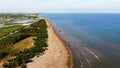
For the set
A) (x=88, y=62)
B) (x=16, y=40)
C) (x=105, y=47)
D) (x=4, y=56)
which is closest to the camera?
(x=88, y=62)

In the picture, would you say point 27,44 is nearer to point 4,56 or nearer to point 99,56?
point 4,56

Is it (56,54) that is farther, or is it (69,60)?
(56,54)

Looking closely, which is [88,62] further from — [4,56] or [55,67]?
[4,56]

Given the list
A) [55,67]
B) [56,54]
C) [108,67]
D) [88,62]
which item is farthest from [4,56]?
[108,67]

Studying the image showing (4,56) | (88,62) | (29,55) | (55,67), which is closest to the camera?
(55,67)

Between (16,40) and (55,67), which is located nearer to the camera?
(55,67)

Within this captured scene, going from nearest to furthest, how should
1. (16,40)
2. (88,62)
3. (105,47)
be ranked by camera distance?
(88,62)
(105,47)
(16,40)

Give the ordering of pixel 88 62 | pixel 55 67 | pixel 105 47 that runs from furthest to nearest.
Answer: pixel 105 47 → pixel 88 62 → pixel 55 67

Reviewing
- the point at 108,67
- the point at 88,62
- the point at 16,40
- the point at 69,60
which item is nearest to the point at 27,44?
the point at 16,40

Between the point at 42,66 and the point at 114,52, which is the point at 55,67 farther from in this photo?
the point at 114,52
